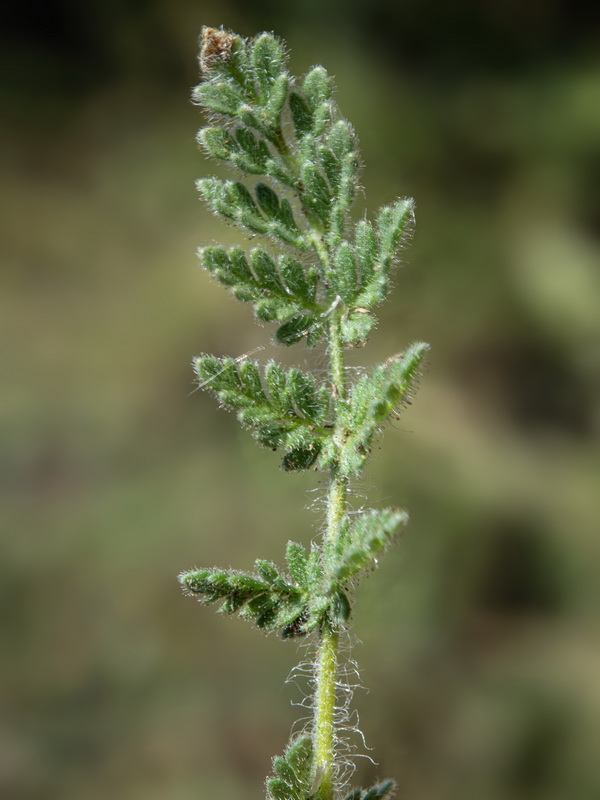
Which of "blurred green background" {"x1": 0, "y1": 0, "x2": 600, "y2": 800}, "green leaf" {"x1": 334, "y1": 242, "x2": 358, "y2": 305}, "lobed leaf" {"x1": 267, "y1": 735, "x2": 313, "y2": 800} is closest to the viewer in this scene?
"lobed leaf" {"x1": 267, "y1": 735, "x2": 313, "y2": 800}

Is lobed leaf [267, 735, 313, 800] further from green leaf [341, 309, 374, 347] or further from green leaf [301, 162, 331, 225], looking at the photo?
green leaf [301, 162, 331, 225]

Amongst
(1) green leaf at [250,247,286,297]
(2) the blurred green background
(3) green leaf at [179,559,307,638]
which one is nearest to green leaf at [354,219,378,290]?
(1) green leaf at [250,247,286,297]

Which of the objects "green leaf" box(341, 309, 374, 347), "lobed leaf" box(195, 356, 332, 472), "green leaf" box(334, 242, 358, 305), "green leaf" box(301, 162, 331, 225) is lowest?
"lobed leaf" box(195, 356, 332, 472)

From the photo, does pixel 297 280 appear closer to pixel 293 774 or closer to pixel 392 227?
pixel 392 227

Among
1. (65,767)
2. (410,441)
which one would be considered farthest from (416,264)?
(65,767)

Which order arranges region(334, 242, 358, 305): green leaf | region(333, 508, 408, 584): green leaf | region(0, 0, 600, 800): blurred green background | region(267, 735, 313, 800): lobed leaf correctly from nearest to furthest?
region(333, 508, 408, 584): green leaf → region(267, 735, 313, 800): lobed leaf → region(334, 242, 358, 305): green leaf → region(0, 0, 600, 800): blurred green background

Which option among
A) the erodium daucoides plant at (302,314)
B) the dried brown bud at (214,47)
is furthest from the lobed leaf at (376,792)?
the dried brown bud at (214,47)
